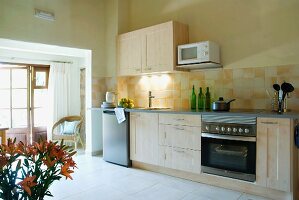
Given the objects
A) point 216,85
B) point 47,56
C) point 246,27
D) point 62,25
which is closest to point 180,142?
point 216,85

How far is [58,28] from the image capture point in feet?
13.5

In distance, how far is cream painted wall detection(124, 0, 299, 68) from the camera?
2.98m

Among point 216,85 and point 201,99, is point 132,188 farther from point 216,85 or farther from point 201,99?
point 216,85

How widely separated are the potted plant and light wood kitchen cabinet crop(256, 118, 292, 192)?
6.75 feet

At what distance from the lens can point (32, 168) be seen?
47.0 inches

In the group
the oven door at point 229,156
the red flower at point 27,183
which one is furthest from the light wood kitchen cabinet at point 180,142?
the red flower at point 27,183

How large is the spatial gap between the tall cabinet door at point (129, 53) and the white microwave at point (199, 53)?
31.9 inches

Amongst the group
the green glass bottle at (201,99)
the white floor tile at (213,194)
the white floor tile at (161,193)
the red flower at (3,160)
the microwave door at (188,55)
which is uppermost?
the microwave door at (188,55)

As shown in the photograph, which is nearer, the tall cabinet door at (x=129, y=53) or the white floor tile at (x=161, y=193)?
the white floor tile at (x=161, y=193)

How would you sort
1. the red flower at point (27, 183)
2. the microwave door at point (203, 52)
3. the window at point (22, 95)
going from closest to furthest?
the red flower at point (27, 183) < the microwave door at point (203, 52) < the window at point (22, 95)

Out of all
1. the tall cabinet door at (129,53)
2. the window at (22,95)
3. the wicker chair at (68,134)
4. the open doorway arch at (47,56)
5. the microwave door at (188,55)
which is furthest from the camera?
the window at (22,95)

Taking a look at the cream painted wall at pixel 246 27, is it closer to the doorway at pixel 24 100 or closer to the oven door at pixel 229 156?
the oven door at pixel 229 156

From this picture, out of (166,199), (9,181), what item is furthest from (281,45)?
(9,181)

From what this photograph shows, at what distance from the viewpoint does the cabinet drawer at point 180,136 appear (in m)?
3.06
